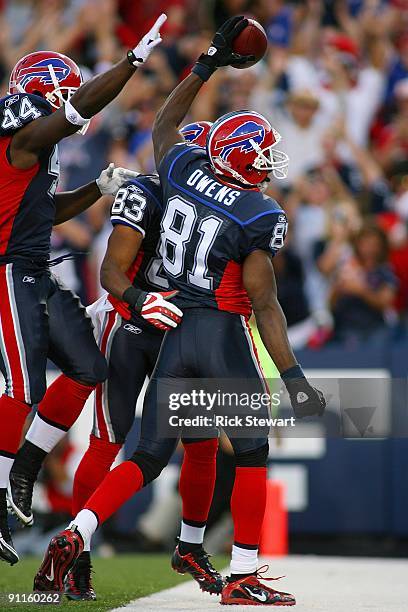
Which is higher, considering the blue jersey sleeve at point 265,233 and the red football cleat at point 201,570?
the blue jersey sleeve at point 265,233

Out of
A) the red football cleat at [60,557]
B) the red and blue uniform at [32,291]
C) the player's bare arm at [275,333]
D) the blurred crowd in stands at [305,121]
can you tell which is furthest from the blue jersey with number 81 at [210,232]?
the blurred crowd in stands at [305,121]

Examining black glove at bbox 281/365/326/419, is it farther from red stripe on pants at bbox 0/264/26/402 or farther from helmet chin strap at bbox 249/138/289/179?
red stripe on pants at bbox 0/264/26/402

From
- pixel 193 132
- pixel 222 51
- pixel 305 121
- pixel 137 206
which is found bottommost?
pixel 137 206

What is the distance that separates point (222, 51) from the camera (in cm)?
502

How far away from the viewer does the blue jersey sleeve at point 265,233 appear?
448 cm

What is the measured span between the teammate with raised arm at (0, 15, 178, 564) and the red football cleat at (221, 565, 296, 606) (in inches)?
34.5

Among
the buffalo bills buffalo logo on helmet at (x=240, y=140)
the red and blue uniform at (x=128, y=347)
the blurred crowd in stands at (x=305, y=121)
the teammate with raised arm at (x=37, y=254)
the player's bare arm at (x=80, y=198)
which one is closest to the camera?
the teammate with raised arm at (x=37, y=254)

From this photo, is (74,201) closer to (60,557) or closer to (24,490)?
(24,490)

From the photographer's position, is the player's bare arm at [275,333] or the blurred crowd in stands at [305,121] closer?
the player's bare arm at [275,333]

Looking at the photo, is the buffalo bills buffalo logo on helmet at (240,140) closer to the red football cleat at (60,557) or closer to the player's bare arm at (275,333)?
the player's bare arm at (275,333)

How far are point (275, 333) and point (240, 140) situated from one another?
818 millimetres

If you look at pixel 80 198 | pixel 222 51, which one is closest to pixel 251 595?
pixel 80 198

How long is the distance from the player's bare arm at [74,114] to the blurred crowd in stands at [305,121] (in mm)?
3332

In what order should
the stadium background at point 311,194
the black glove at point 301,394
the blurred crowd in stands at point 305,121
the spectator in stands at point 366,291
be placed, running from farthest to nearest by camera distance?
1. the blurred crowd in stands at point 305,121
2. the spectator in stands at point 366,291
3. the stadium background at point 311,194
4. the black glove at point 301,394
